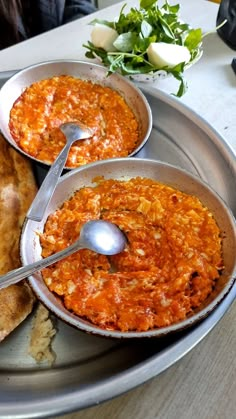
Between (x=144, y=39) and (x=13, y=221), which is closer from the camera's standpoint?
(x=13, y=221)

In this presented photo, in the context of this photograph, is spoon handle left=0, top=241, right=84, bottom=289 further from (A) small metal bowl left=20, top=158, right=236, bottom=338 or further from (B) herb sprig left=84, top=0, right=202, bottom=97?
(B) herb sprig left=84, top=0, right=202, bottom=97

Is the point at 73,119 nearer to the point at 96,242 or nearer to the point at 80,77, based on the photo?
the point at 80,77

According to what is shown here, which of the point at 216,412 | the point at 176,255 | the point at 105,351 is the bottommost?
the point at 216,412

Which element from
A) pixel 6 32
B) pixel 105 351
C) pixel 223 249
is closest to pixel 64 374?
pixel 105 351

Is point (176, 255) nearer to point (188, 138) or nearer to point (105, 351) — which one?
point (105, 351)

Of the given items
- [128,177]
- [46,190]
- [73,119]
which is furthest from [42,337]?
[73,119]

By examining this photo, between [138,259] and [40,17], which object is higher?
[40,17]
